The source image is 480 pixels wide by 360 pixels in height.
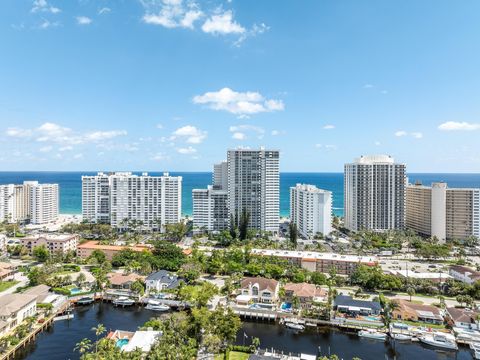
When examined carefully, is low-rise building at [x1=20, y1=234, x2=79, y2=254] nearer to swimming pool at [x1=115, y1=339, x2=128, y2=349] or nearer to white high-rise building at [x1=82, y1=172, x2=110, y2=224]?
white high-rise building at [x1=82, y1=172, x2=110, y2=224]

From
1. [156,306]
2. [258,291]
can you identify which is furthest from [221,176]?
[156,306]

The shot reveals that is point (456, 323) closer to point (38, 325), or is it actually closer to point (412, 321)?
point (412, 321)

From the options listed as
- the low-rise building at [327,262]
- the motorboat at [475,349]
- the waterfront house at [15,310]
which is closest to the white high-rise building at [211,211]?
the low-rise building at [327,262]

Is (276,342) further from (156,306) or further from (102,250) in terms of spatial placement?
(102,250)

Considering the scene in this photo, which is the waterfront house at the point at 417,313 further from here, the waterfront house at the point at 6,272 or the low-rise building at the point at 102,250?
the waterfront house at the point at 6,272

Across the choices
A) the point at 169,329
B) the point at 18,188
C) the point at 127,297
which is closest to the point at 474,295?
the point at 169,329
